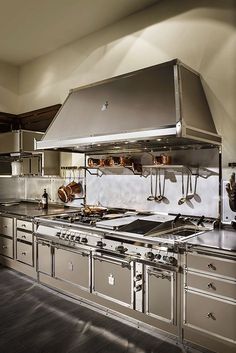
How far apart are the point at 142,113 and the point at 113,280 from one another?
144 cm

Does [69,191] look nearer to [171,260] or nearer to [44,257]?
[44,257]

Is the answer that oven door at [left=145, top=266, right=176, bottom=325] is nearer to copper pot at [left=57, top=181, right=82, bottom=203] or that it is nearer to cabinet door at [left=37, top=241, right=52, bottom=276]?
cabinet door at [left=37, top=241, right=52, bottom=276]

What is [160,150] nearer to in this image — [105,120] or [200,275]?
[105,120]

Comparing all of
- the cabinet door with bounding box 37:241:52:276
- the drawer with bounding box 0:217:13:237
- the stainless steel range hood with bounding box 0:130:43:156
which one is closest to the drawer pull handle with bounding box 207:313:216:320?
the cabinet door with bounding box 37:241:52:276

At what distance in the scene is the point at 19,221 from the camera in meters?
3.58

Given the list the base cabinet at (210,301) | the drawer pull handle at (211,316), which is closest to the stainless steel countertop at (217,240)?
the base cabinet at (210,301)

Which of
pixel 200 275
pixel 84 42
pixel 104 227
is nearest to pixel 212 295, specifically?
pixel 200 275

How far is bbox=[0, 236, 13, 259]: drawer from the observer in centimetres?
375

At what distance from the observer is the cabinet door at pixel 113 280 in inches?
95.8

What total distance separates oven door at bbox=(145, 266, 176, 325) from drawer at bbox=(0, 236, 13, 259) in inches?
83.6

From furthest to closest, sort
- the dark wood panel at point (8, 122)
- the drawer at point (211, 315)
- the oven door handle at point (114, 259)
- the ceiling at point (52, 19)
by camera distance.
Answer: the dark wood panel at point (8, 122) → the ceiling at point (52, 19) → the oven door handle at point (114, 259) → the drawer at point (211, 315)

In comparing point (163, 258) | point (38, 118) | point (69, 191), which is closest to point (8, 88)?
point (38, 118)

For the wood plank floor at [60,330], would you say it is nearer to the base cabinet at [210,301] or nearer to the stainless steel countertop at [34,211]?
the base cabinet at [210,301]

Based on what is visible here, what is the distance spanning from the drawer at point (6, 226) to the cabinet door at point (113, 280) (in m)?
1.55
